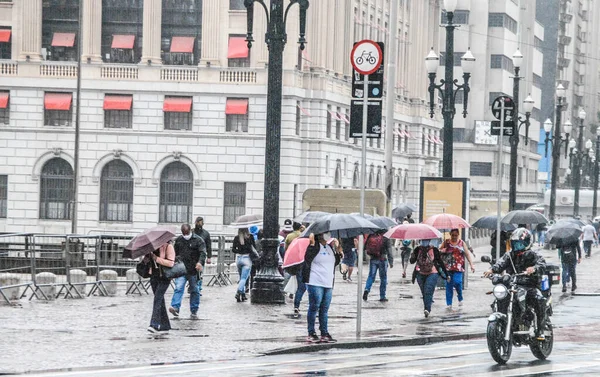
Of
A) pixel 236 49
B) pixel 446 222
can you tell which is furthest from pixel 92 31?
pixel 446 222

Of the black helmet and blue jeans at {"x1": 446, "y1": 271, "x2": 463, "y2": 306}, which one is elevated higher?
the black helmet

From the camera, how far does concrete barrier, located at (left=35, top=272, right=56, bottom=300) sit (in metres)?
29.3

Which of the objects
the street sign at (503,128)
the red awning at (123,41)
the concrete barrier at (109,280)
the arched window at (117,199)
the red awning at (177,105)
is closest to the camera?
the concrete barrier at (109,280)

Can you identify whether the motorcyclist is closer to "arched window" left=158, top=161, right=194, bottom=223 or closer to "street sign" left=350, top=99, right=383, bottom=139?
"street sign" left=350, top=99, right=383, bottom=139

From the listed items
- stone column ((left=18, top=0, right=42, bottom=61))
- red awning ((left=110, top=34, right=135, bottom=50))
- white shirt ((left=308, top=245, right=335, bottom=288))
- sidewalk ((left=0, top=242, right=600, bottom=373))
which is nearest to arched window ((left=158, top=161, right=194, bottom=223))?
red awning ((left=110, top=34, right=135, bottom=50))

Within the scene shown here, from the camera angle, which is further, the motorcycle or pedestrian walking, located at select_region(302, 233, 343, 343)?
pedestrian walking, located at select_region(302, 233, 343, 343)

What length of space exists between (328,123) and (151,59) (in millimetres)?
10302

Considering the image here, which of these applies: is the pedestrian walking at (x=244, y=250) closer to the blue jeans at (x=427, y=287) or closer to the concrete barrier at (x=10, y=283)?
the blue jeans at (x=427, y=287)

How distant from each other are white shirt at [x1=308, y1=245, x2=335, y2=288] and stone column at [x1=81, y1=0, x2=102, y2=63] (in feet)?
167

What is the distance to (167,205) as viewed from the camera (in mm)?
71750

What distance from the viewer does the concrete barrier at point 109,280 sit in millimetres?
31375

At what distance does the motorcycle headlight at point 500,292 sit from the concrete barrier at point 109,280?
13.8m

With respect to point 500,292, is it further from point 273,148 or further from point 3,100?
point 3,100

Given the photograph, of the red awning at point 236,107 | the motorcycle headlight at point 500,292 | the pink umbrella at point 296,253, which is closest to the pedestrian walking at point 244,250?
the pink umbrella at point 296,253
